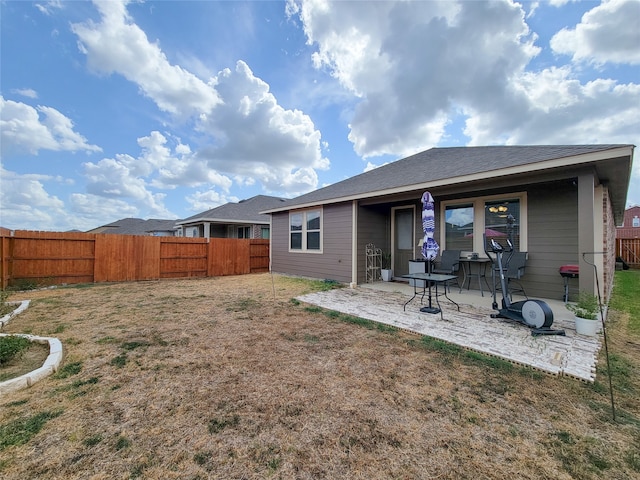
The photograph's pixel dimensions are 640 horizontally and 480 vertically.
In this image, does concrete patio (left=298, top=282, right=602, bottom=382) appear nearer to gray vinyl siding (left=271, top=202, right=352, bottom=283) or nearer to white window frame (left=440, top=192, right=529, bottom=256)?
white window frame (left=440, top=192, right=529, bottom=256)

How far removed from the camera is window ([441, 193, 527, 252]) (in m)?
5.77

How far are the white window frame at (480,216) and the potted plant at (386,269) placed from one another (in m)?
1.77

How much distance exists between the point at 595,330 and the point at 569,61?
8972 millimetres

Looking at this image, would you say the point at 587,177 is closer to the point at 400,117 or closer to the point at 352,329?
the point at 352,329

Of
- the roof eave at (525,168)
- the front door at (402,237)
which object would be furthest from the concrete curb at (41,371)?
the front door at (402,237)

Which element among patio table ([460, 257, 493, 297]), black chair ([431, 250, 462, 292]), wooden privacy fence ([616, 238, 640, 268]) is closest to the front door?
black chair ([431, 250, 462, 292])

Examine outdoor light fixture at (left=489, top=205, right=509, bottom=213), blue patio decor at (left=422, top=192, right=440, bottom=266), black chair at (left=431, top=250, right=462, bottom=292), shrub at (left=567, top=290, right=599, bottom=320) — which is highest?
outdoor light fixture at (left=489, top=205, right=509, bottom=213)

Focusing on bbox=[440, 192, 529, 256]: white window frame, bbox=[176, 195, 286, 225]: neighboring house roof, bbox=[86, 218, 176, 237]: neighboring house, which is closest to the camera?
bbox=[440, 192, 529, 256]: white window frame

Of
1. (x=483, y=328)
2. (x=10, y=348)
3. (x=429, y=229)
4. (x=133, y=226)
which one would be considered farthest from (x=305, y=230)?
(x=133, y=226)

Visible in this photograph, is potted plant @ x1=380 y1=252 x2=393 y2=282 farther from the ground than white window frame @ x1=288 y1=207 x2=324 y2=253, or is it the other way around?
white window frame @ x1=288 y1=207 x2=324 y2=253

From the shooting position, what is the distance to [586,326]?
3566 mm

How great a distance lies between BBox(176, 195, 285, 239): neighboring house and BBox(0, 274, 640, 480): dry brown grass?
12.4m

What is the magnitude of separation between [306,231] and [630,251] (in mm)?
17967

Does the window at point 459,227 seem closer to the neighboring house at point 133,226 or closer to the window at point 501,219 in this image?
the window at point 501,219
